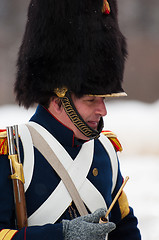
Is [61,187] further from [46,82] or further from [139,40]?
[139,40]

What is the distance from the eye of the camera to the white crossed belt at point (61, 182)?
1.87 metres

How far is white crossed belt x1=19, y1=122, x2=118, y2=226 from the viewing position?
1867 millimetres

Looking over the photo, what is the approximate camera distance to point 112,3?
83.8 inches

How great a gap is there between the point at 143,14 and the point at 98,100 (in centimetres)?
424

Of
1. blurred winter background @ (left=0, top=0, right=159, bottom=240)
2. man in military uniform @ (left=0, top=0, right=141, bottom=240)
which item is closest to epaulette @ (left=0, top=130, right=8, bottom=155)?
man in military uniform @ (left=0, top=0, right=141, bottom=240)

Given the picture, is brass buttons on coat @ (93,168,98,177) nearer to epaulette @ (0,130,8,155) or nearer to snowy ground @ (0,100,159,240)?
epaulette @ (0,130,8,155)

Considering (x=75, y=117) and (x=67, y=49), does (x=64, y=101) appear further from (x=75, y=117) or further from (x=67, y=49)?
(x=67, y=49)

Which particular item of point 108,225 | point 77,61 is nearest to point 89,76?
point 77,61

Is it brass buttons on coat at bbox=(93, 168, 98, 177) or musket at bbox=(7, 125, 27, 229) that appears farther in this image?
brass buttons on coat at bbox=(93, 168, 98, 177)

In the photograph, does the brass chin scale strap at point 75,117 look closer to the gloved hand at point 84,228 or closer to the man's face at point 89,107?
the man's face at point 89,107

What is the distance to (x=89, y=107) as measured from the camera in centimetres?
198

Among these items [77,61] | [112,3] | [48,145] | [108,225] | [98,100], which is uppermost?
[112,3]

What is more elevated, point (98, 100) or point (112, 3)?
point (112, 3)

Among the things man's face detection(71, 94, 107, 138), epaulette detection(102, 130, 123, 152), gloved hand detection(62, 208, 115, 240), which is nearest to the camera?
gloved hand detection(62, 208, 115, 240)
